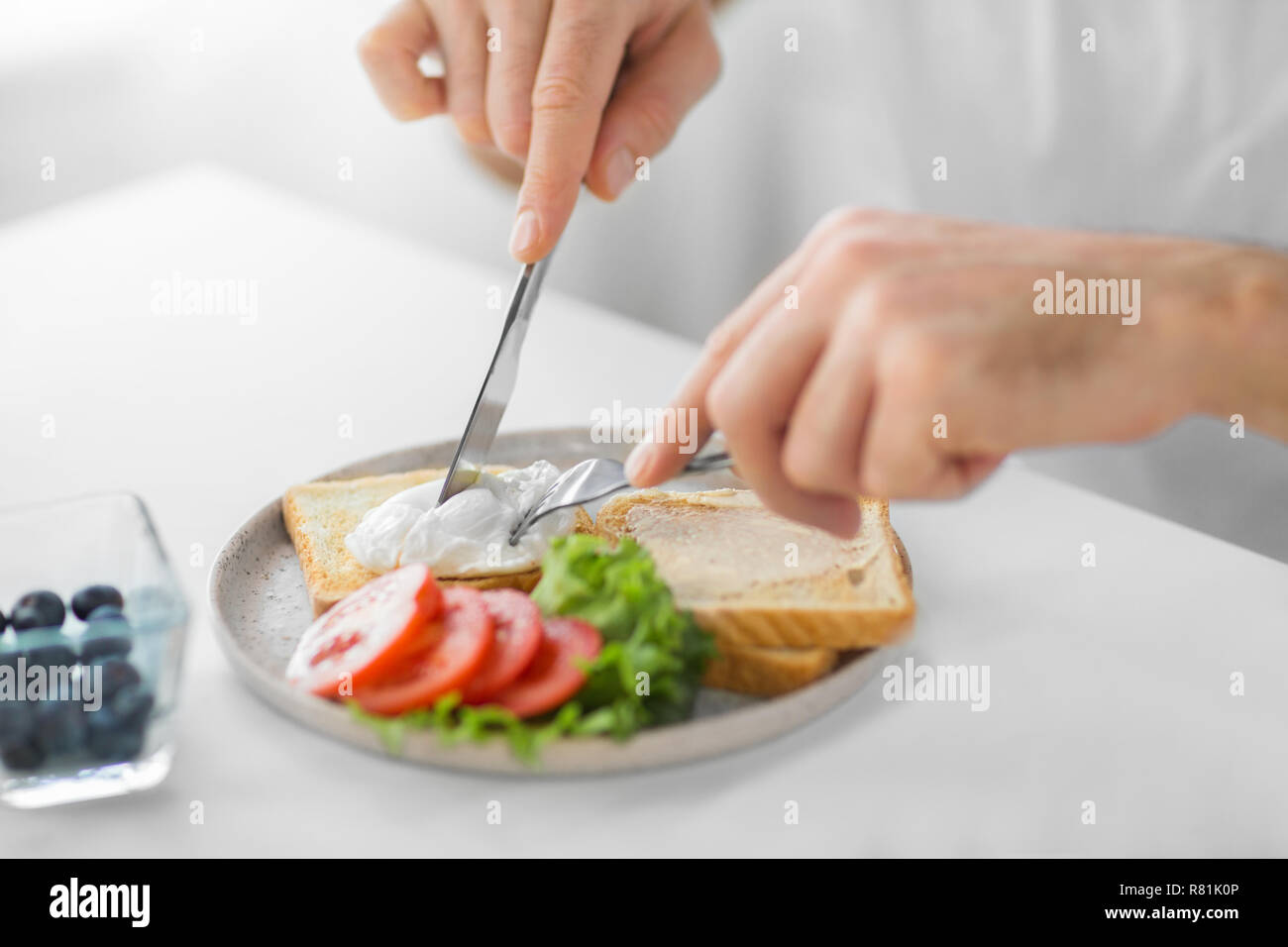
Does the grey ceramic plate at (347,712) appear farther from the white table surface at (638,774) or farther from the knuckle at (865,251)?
the knuckle at (865,251)

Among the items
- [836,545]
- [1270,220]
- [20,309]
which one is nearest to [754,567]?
[836,545]

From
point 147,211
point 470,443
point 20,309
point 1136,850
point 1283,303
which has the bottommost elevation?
point 1136,850

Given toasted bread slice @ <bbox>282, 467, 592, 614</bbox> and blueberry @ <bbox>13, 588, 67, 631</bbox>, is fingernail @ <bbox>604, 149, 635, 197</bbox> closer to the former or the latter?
toasted bread slice @ <bbox>282, 467, 592, 614</bbox>

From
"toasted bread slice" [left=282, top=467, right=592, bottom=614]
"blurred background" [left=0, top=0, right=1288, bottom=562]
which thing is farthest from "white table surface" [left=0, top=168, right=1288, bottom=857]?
"blurred background" [left=0, top=0, right=1288, bottom=562]

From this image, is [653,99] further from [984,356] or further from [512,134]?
[984,356]

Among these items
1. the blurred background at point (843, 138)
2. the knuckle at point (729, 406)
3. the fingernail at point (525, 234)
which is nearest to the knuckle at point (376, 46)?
the fingernail at point (525, 234)

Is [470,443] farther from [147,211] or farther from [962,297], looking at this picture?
[147,211]

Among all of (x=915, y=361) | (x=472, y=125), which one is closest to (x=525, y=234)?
(x=472, y=125)
